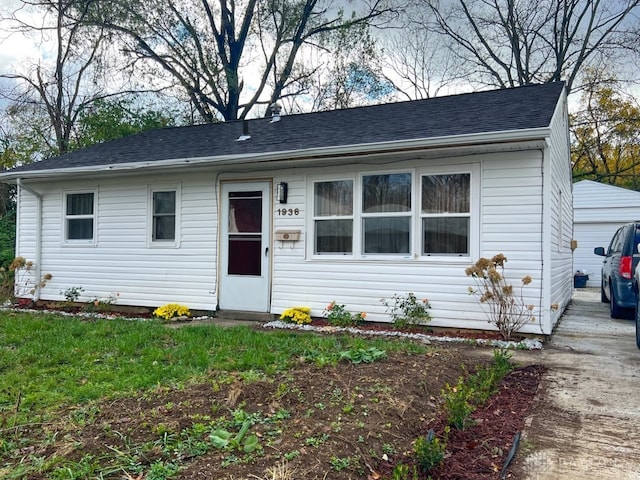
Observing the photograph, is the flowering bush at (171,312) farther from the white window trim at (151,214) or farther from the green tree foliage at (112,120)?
the green tree foliage at (112,120)

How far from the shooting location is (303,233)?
736 centimetres

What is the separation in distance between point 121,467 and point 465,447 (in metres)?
1.92

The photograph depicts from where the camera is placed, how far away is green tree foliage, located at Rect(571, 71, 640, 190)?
68.0 feet

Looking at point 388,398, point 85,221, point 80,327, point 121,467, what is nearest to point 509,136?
point 388,398

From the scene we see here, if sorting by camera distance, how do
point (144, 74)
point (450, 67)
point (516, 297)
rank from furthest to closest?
point (450, 67) < point (144, 74) < point (516, 297)

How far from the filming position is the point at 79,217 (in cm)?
920

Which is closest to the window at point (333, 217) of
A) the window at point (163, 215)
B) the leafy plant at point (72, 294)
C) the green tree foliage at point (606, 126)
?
the window at point (163, 215)

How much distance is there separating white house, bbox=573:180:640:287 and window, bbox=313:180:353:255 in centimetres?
1125

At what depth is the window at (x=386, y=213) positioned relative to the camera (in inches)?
265

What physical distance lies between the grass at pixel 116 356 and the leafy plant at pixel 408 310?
3.45 feet

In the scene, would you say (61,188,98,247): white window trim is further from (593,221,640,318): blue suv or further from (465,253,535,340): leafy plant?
(593,221,640,318): blue suv

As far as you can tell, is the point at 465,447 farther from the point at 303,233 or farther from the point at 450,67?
the point at 450,67

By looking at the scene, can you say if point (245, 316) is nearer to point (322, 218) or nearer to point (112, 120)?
point (322, 218)

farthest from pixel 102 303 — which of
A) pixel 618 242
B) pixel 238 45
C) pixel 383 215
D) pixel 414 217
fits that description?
pixel 238 45
